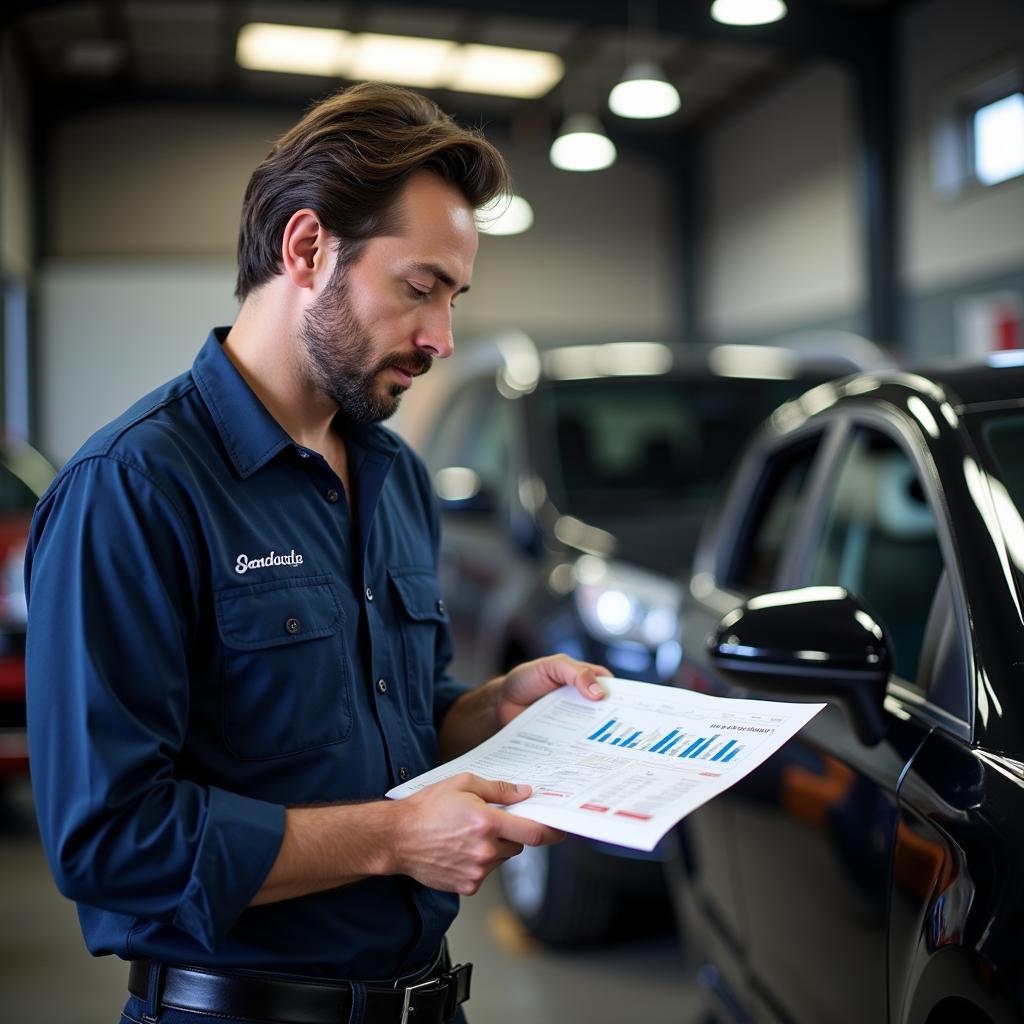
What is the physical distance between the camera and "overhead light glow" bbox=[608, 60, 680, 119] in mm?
7375

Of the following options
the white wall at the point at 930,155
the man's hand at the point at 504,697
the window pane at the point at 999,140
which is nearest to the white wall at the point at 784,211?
the white wall at the point at 930,155

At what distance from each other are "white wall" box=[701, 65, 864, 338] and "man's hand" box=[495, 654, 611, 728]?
986 cm

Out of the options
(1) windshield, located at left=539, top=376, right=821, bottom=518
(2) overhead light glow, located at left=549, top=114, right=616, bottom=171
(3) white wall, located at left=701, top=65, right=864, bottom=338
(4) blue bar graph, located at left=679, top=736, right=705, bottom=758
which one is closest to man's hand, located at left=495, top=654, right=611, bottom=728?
(4) blue bar graph, located at left=679, top=736, right=705, bottom=758

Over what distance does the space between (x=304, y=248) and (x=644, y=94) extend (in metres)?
6.47

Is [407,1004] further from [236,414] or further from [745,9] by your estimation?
[745,9]

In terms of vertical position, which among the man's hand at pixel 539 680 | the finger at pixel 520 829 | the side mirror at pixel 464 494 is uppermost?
the side mirror at pixel 464 494

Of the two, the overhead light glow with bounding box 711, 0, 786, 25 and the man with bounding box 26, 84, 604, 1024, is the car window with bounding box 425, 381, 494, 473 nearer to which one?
the overhead light glow with bounding box 711, 0, 786, 25

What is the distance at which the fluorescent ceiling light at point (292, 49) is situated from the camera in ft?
36.4

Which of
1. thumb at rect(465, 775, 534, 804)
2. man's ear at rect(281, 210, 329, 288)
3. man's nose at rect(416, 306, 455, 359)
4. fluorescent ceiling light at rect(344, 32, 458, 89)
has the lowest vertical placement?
thumb at rect(465, 775, 534, 804)

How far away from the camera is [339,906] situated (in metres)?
1.38

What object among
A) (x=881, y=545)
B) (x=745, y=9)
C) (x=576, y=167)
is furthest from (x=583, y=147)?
(x=881, y=545)

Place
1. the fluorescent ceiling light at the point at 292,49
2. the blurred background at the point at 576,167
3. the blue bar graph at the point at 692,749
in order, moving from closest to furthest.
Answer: the blue bar graph at the point at 692,749 < the blurred background at the point at 576,167 < the fluorescent ceiling light at the point at 292,49

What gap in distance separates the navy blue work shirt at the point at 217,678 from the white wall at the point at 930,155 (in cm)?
869

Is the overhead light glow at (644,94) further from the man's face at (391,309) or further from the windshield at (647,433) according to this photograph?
the man's face at (391,309)
